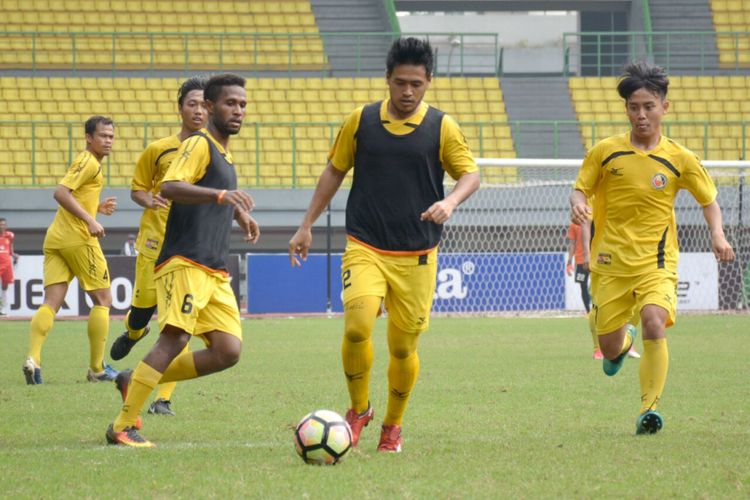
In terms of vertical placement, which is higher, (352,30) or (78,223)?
(352,30)

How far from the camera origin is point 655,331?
704 centimetres

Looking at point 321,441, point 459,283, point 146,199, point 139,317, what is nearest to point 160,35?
point 459,283

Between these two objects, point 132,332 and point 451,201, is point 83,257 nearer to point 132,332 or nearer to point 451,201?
point 132,332

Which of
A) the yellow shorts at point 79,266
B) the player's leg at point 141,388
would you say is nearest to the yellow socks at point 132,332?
the yellow shorts at point 79,266

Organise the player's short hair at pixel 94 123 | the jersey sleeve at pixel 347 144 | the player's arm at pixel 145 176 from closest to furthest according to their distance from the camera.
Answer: the jersey sleeve at pixel 347 144 → the player's arm at pixel 145 176 → the player's short hair at pixel 94 123

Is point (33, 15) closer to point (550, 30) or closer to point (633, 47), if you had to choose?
point (633, 47)

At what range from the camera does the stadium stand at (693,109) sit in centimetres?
2798

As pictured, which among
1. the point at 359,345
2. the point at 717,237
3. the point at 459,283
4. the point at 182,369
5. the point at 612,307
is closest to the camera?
the point at 359,345

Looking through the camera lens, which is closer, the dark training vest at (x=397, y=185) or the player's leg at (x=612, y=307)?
the dark training vest at (x=397, y=185)

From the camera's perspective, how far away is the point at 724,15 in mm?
32750

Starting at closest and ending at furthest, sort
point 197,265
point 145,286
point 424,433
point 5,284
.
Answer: point 197,265 → point 424,433 → point 145,286 → point 5,284

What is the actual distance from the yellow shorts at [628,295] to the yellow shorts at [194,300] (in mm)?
2301

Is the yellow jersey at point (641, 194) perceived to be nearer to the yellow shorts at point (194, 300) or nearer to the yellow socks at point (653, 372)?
the yellow socks at point (653, 372)

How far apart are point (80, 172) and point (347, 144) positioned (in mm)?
4274
